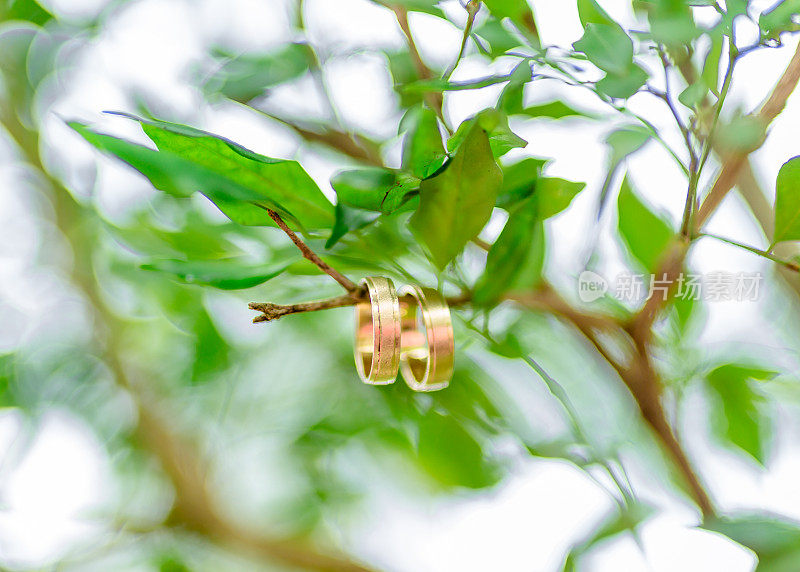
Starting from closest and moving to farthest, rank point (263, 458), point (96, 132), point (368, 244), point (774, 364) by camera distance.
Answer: point (96, 132)
point (368, 244)
point (774, 364)
point (263, 458)

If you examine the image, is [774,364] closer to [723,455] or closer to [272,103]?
[723,455]

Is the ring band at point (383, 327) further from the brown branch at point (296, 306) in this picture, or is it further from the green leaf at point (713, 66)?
A: the green leaf at point (713, 66)

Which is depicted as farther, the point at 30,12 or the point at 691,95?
the point at 30,12

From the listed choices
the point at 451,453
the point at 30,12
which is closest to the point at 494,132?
the point at 451,453

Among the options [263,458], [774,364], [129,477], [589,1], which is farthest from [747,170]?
[129,477]

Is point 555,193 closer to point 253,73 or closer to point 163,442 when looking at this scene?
point 253,73

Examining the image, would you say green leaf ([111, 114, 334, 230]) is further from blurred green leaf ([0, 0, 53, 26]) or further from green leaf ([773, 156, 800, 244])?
blurred green leaf ([0, 0, 53, 26])

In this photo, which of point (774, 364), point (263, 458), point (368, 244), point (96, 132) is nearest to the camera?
point (96, 132)
